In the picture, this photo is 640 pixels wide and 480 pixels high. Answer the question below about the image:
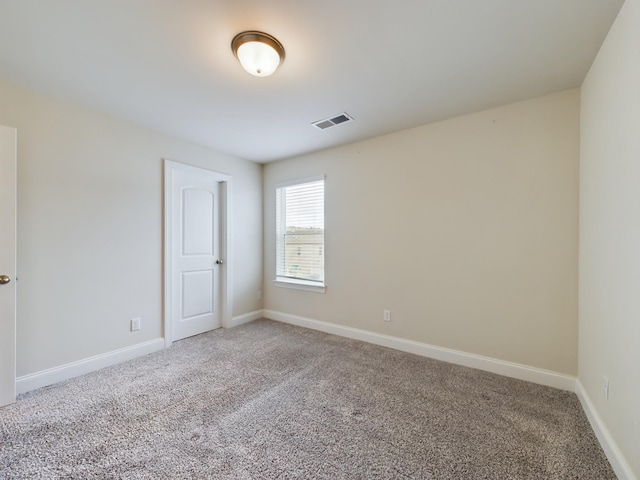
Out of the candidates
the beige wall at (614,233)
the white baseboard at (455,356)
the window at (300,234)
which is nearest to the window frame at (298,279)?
the window at (300,234)

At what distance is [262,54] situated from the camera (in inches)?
68.6

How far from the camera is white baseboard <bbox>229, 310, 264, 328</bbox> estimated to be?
3.99 m

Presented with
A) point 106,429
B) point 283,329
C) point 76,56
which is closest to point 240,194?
point 283,329

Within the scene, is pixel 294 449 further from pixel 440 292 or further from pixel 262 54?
pixel 262 54

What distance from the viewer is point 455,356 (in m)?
2.77

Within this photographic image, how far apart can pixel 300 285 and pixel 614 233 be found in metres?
3.19

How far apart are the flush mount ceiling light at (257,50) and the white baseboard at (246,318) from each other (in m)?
3.27

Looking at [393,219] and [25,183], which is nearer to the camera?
[25,183]

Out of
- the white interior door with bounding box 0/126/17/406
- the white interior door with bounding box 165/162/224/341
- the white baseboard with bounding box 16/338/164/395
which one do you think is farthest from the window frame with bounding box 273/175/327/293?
the white interior door with bounding box 0/126/17/406

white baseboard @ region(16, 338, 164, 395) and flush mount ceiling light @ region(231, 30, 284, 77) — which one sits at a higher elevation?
flush mount ceiling light @ region(231, 30, 284, 77)

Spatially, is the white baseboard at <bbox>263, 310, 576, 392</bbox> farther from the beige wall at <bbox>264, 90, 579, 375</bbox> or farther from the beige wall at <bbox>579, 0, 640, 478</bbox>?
the beige wall at <bbox>579, 0, 640, 478</bbox>

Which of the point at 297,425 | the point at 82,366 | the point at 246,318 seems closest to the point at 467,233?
the point at 297,425

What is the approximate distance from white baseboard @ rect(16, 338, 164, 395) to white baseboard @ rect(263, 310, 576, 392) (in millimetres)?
1886

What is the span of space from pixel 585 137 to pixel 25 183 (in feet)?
14.7
